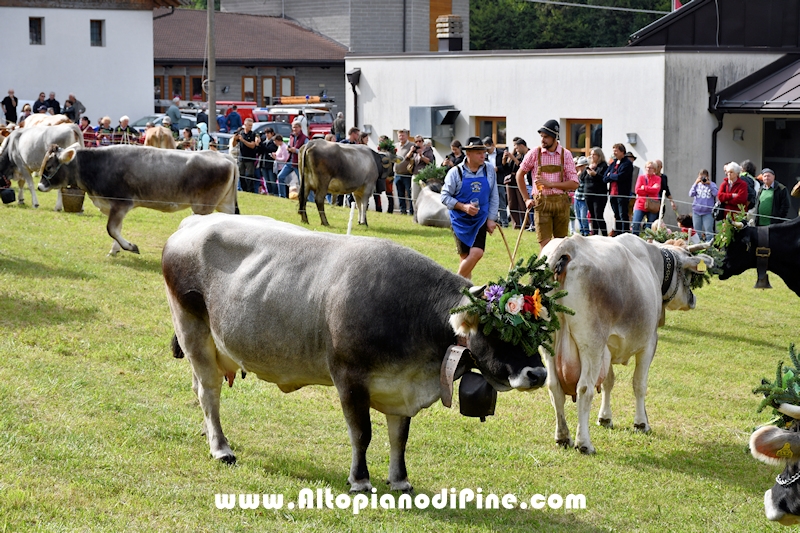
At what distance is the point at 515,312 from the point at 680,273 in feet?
13.1

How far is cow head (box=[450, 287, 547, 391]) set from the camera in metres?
6.39

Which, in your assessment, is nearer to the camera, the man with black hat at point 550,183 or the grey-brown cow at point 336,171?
the man with black hat at point 550,183

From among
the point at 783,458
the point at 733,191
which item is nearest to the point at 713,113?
the point at 733,191

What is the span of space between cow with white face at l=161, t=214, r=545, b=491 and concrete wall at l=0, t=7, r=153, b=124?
129 feet

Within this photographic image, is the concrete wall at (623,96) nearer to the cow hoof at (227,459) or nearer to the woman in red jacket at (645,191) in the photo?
the woman in red jacket at (645,191)

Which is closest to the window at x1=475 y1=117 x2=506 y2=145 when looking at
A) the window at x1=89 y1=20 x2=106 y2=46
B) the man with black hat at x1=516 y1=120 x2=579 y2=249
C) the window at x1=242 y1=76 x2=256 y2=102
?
the man with black hat at x1=516 y1=120 x2=579 y2=249

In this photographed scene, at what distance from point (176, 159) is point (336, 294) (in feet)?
31.6

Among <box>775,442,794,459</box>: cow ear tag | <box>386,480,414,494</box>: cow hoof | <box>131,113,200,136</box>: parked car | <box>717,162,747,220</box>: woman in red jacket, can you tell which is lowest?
<box>386,480,414,494</box>: cow hoof

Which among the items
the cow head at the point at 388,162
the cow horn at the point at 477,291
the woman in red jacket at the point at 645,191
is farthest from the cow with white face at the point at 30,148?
the cow horn at the point at 477,291

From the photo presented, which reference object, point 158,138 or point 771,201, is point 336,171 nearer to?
point 158,138

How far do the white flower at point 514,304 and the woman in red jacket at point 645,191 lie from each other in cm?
1306

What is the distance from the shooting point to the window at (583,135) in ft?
80.7

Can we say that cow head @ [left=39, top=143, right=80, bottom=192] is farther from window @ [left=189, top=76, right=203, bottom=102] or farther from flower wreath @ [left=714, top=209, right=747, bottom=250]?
window @ [left=189, top=76, right=203, bottom=102]

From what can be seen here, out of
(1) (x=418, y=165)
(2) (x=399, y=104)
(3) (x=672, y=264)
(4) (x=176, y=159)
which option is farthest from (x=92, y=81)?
(3) (x=672, y=264)
